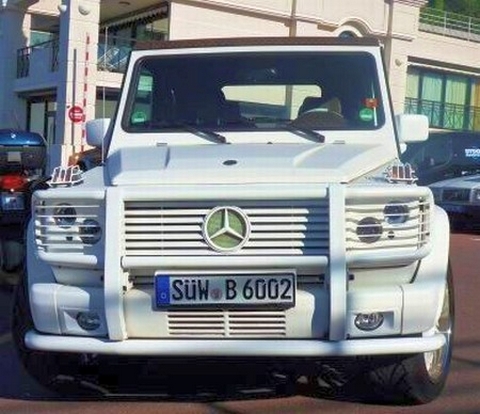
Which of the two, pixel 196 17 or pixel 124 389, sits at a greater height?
pixel 196 17

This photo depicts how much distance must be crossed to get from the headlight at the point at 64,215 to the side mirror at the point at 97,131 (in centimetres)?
163

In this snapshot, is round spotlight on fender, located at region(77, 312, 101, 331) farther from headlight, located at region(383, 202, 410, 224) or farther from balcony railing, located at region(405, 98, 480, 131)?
balcony railing, located at region(405, 98, 480, 131)

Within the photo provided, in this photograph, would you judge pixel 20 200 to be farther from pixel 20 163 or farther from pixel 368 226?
pixel 368 226

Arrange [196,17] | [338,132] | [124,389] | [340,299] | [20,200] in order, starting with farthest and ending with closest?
[196,17] < [20,200] < [338,132] < [124,389] < [340,299]

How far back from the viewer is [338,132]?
234 inches

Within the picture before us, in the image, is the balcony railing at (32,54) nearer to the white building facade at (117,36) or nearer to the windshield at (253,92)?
the white building facade at (117,36)

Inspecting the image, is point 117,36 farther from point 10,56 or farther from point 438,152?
point 438,152

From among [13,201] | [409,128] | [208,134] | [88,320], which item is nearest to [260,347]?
[88,320]

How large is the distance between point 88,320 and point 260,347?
895 millimetres

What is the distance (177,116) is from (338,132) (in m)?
1.07

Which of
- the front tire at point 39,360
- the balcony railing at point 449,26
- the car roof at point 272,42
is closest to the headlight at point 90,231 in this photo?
the front tire at point 39,360

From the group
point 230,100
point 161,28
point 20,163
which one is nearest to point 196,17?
point 161,28

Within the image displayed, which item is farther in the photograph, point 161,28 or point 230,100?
point 161,28

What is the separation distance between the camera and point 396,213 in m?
4.67
